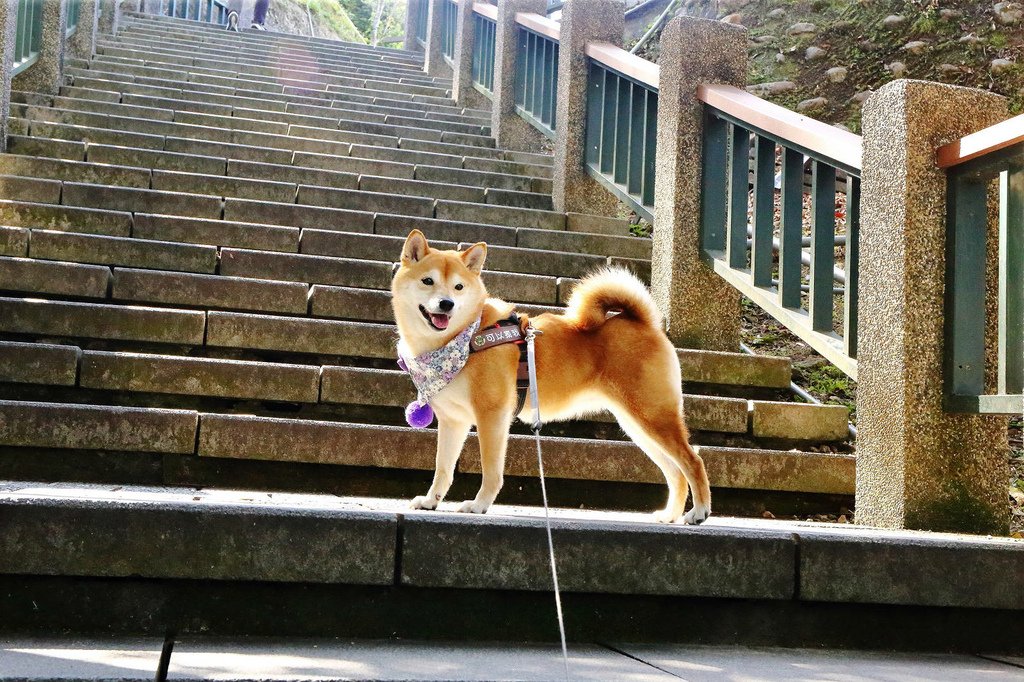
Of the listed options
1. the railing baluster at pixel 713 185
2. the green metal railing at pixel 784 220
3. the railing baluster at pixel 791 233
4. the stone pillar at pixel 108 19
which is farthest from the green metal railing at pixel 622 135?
the stone pillar at pixel 108 19

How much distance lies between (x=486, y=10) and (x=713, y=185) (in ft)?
22.1

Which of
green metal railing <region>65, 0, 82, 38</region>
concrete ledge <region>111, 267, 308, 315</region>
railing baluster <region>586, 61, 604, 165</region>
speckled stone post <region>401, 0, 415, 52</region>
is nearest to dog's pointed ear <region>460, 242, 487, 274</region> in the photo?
concrete ledge <region>111, 267, 308, 315</region>

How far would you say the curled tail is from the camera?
348cm

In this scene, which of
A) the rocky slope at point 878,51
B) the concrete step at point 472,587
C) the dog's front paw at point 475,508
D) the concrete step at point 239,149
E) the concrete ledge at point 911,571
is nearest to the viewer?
the concrete step at point 472,587

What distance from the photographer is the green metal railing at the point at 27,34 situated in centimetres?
816

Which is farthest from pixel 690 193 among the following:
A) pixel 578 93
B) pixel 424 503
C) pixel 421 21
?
pixel 421 21

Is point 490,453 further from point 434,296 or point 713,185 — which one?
point 713,185

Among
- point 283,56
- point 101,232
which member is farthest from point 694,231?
point 283,56

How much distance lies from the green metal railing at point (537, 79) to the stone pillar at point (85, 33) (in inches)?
203

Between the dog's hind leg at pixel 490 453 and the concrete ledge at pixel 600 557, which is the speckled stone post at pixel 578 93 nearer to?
the dog's hind leg at pixel 490 453

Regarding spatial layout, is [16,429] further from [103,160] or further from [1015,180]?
[1015,180]

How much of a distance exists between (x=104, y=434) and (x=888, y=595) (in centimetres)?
338

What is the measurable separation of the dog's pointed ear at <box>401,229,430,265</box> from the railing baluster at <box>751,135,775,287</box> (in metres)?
2.47

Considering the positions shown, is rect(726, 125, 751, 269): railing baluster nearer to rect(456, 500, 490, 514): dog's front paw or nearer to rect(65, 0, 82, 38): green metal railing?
rect(456, 500, 490, 514): dog's front paw
